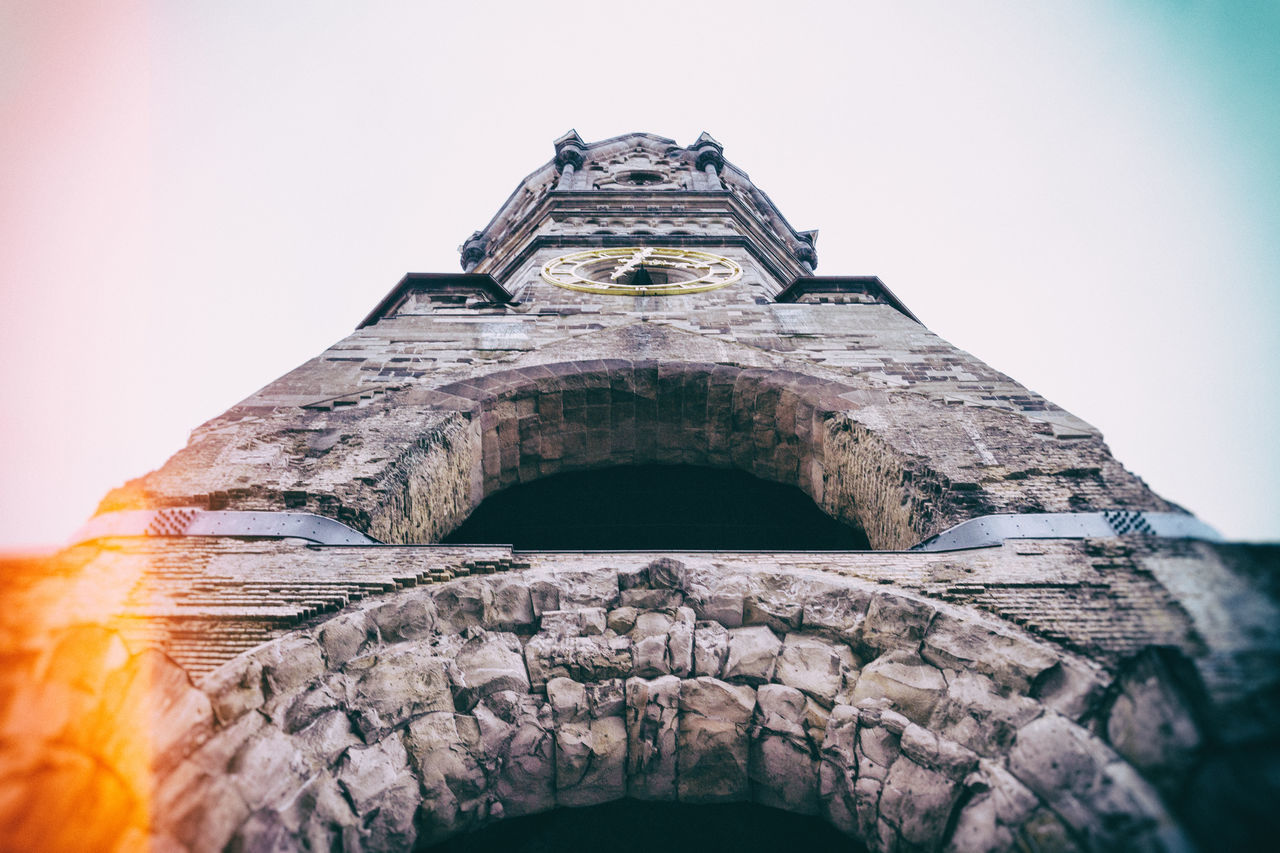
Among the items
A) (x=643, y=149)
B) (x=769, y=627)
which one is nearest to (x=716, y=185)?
(x=643, y=149)

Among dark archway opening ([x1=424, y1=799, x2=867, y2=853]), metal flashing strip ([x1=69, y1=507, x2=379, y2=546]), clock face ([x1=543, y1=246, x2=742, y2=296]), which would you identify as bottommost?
dark archway opening ([x1=424, y1=799, x2=867, y2=853])

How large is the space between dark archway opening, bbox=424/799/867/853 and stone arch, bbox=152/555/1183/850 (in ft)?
0.78

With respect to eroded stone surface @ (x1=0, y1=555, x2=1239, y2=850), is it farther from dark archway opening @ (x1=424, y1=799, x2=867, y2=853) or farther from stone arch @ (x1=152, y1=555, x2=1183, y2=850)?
dark archway opening @ (x1=424, y1=799, x2=867, y2=853)

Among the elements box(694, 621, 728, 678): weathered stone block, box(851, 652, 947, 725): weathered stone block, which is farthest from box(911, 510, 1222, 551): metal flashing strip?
box(694, 621, 728, 678): weathered stone block

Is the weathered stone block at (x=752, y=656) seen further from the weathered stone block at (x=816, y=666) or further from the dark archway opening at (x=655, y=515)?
the dark archway opening at (x=655, y=515)

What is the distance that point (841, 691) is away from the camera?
2.73m

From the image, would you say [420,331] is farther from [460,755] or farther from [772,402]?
[460,755]

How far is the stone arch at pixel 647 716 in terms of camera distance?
2211 mm

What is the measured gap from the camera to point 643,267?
9.78 metres

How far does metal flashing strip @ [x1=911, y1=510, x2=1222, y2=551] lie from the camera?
3.20m

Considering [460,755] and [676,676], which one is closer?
[460,755]

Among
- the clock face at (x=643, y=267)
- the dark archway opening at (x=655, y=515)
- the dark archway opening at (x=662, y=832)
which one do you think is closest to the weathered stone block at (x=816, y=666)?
the dark archway opening at (x=662, y=832)

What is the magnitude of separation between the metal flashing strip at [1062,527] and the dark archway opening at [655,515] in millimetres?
1349

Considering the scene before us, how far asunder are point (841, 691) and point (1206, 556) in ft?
4.00
